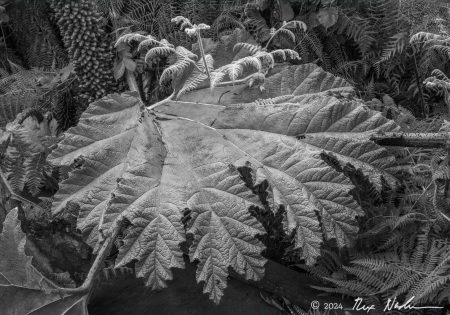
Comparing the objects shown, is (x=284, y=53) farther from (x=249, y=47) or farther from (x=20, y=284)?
(x=20, y=284)

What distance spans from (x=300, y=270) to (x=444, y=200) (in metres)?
0.75

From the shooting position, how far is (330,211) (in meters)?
1.96

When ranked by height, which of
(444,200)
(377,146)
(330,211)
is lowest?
(444,200)

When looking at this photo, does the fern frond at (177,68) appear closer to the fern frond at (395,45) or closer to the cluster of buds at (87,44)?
the cluster of buds at (87,44)

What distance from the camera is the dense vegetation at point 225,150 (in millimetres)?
1908

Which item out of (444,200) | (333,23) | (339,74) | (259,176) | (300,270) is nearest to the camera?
(259,176)

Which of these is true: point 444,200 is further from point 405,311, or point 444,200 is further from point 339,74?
point 339,74

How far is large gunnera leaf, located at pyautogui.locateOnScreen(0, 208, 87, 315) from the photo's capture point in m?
1.86

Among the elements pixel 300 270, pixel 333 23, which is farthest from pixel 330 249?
pixel 333 23

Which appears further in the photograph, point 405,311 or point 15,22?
point 15,22
